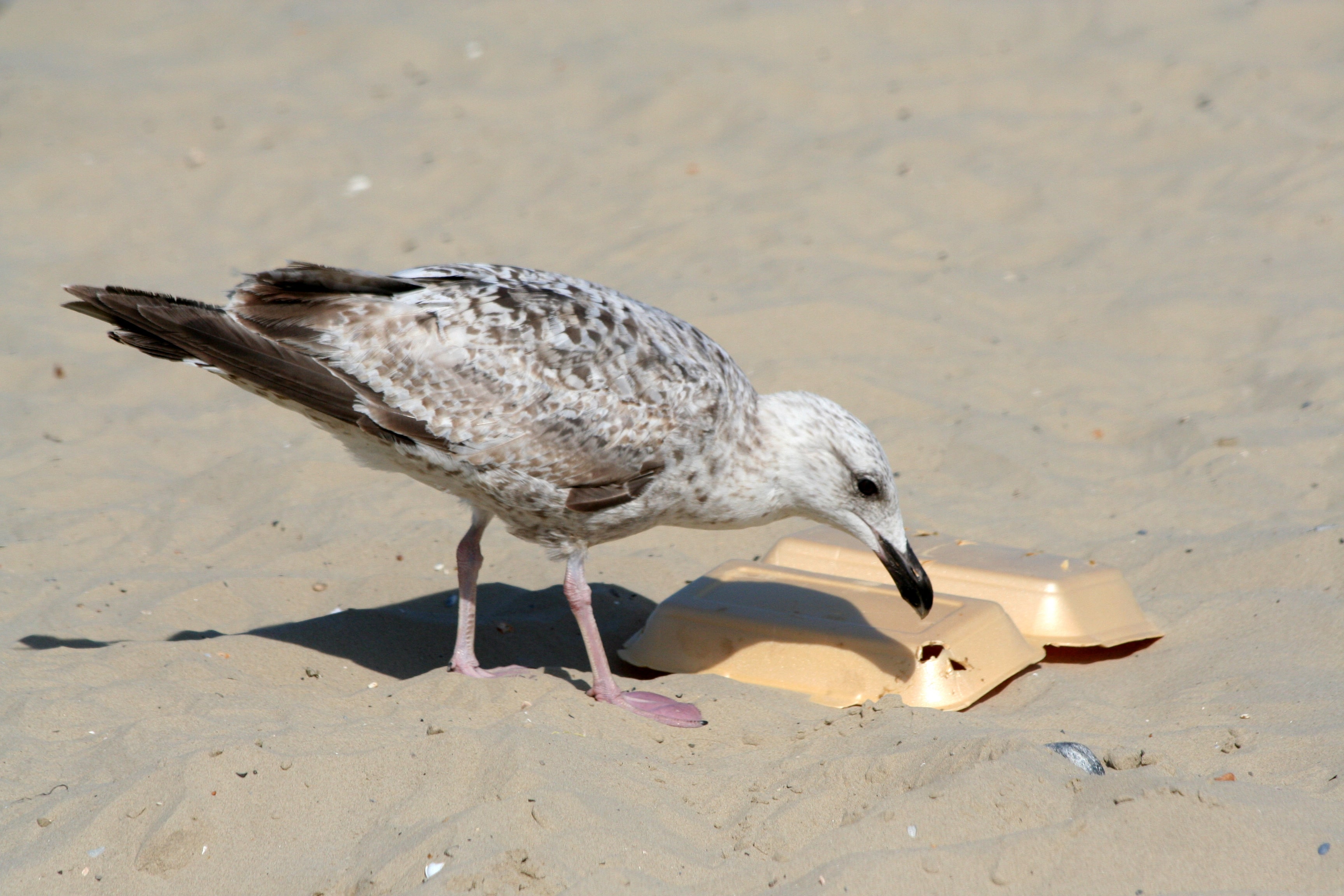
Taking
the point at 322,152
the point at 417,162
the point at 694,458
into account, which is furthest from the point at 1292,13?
the point at 694,458

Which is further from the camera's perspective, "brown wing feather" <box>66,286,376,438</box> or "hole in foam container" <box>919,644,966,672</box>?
"hole in foam container" <box>919,644,966,672</box>

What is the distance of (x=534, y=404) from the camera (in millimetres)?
4078

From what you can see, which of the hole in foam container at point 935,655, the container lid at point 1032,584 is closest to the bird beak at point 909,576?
the hole in foam container at point 935,655

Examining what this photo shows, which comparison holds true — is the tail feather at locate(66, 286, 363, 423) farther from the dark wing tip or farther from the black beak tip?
the black beak tip

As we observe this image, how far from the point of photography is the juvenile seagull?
4.05 metres

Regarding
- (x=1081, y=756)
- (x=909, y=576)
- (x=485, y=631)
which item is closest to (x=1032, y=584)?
(x=909, y=576)

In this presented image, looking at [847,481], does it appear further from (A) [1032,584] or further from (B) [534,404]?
(B) [534,404]

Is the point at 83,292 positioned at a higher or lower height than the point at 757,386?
higher

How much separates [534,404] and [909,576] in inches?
54.2

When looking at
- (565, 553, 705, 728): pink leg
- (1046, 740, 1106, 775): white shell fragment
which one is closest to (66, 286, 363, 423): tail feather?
(565, 553, 705, 728): pink leg

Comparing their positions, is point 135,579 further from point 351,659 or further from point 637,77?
point 637,77

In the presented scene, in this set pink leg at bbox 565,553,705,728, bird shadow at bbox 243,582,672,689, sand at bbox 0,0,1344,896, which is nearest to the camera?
sand at bbox 0,0,1344,896

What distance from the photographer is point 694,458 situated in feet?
13.9

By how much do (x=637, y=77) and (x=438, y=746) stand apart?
7774mm
